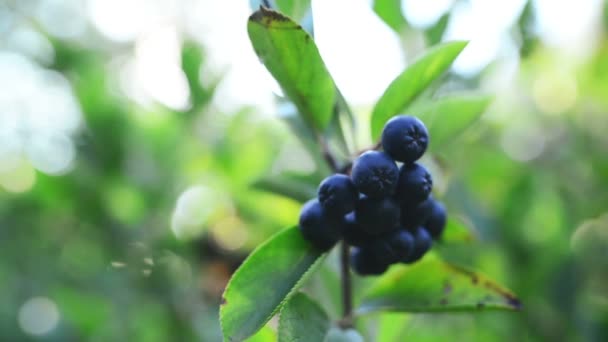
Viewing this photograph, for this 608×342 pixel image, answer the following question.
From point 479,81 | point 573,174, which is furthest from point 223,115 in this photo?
point 573,174

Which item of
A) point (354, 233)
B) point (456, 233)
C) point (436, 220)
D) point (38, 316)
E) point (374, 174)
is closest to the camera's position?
point (374, 174)

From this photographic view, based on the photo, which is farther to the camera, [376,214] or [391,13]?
[391,13]

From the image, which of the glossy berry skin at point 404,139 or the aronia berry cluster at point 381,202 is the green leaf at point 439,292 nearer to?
the aronia berry cluster at point 381,202

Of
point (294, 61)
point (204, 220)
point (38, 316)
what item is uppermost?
point (294, 61)

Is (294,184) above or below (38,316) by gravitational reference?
above

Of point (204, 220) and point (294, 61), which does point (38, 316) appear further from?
point (294, 61)

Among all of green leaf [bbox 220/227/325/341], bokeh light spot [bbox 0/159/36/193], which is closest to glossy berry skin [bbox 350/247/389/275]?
green leaf [bbox 220/227/325/341]

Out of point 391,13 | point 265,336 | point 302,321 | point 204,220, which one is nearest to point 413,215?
→ point 302,321
